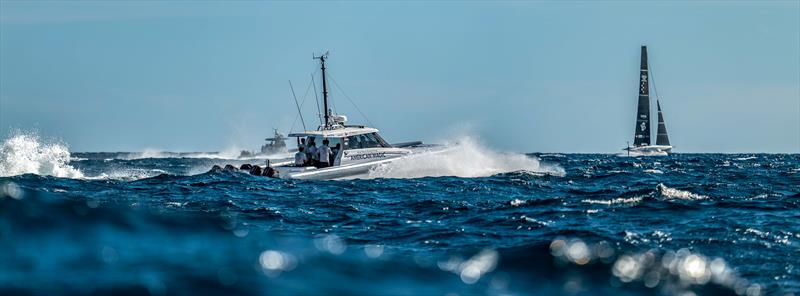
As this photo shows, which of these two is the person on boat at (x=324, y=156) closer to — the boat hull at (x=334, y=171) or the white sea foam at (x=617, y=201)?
the boat hull at (x=334, y=171)

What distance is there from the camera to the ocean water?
5.94m

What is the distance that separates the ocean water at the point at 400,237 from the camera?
19.5 feet

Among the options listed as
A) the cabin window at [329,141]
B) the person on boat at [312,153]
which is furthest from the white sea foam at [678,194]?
the cabin window at [329,141]

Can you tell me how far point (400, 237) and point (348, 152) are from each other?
1880 cm

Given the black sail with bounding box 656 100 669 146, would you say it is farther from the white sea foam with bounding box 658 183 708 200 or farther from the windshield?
the white sea foam with bounding box 658 183 708 200

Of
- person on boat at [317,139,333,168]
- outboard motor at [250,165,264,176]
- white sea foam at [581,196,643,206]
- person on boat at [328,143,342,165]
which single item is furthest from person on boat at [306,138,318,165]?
white sea foam at [581,196,643,206]

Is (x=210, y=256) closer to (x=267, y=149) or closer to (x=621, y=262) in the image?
(x=621, y=262)

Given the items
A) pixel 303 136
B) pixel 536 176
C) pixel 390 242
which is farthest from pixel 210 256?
→ pixel 303 136

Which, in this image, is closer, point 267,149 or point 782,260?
point 782,260

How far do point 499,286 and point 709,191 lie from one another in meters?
16.6

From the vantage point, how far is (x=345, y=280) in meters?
5.99

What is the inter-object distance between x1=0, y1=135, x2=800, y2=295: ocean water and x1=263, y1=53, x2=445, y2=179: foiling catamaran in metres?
1.74

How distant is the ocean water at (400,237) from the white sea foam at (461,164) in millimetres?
4360

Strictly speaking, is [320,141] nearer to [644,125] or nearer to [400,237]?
[400,237]
